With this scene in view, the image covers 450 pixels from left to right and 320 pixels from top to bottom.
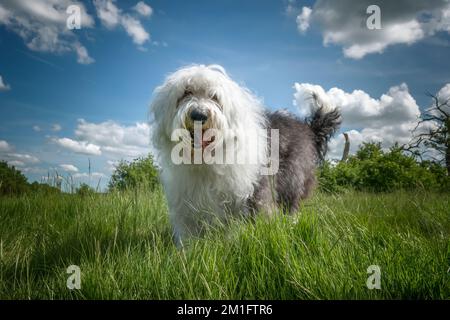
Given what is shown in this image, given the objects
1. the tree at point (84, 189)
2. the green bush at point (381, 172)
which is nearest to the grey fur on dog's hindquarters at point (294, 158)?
the tree at point (84, 189)

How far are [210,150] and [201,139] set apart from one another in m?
0.17

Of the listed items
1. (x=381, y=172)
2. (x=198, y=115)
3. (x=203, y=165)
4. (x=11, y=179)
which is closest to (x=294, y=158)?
(x=203, y=165)

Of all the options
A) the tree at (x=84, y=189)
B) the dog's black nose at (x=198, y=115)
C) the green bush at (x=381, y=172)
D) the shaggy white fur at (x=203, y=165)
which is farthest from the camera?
the green bush at (x=381, y=172)

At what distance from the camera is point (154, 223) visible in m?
4.90

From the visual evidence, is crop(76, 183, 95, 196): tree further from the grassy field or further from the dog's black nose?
the dog's black nose

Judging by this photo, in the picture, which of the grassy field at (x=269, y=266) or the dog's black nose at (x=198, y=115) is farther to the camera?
the dog's black nose at (x=198, y=115)

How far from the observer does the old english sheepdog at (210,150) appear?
3.53 metres

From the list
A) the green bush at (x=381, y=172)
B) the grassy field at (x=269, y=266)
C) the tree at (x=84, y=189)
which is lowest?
the grassy field at (x=269, y=266)

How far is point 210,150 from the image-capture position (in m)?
3.59

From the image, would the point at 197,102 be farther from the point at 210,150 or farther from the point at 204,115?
the point at 210,150

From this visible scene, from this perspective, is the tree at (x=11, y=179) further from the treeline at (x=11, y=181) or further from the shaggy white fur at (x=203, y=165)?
the shaggy white fur at (x=203, y=165)
